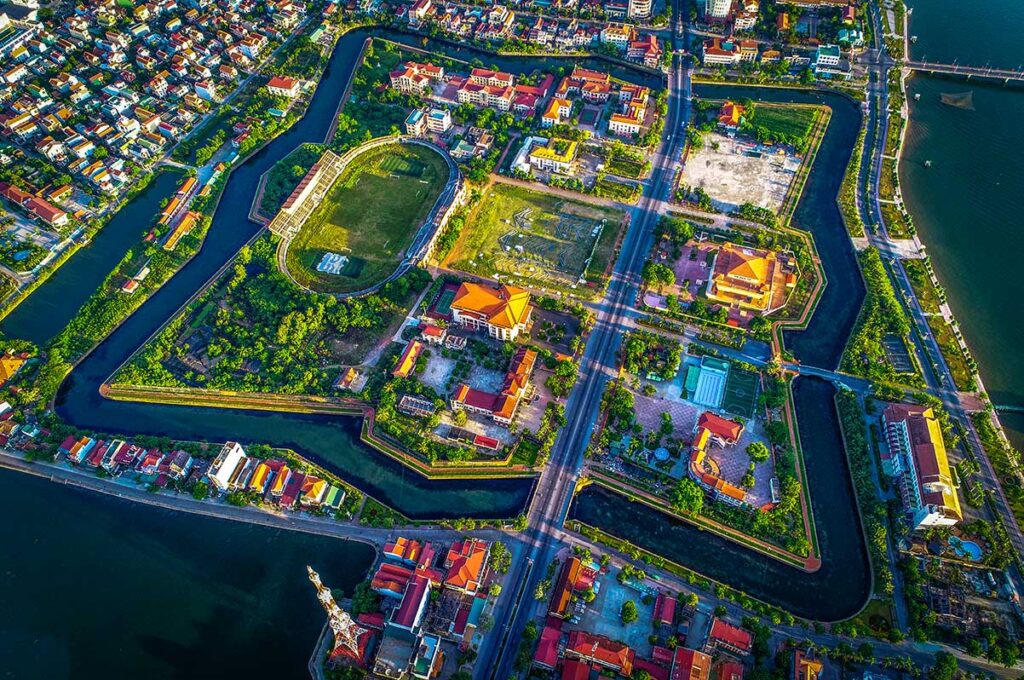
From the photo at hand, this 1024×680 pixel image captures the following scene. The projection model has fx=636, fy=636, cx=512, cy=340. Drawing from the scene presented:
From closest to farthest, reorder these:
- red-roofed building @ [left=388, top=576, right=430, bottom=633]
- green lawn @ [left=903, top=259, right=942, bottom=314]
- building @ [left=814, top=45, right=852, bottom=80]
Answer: red-roofed building @ [left=388, top=576, right=430, bottom=633]
green lawn @ [left=903, top=259, right=942, bottom=314]
building @ [left=814, top=45, right=852, bottom=80]

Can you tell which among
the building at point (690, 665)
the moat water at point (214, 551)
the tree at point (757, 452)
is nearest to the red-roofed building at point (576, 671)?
the building at point (690, 665)

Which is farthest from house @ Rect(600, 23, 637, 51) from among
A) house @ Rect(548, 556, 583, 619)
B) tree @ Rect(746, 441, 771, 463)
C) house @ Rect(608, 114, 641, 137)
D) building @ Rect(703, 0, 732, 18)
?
house @ Rect(548, 556, 583, 619)

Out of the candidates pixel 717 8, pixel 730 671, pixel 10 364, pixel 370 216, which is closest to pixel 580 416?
pixel 730 671

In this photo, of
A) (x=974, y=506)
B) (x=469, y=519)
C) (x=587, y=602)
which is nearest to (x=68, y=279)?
(x=469, y=519)

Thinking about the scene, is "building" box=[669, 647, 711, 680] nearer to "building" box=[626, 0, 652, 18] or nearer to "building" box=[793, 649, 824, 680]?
"building" box=[793, 649, 824, 680]

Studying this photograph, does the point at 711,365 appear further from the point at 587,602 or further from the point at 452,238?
the point at 452,238
